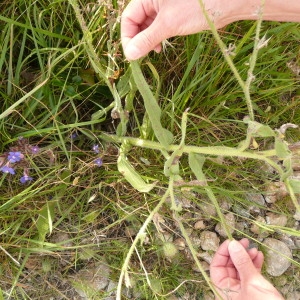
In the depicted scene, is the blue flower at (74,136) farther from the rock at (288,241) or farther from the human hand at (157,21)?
the rock at (288,241)

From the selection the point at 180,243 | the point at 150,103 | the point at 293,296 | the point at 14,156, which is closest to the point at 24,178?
the point at 14,156

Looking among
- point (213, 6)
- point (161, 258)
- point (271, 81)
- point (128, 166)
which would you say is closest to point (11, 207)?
point (128, 166)

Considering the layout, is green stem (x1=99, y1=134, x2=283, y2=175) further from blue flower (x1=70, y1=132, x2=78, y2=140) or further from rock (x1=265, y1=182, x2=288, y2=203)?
rock (x1=265, y1=182, x2=288, y2=203)

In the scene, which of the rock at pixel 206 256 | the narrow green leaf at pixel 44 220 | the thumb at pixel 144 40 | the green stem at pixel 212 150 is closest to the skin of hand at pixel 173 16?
the thumb at pixel 144 40

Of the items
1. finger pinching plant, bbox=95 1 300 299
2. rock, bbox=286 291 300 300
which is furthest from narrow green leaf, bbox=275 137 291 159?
rock, bbox=286 291 300 300

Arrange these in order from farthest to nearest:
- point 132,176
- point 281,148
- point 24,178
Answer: point 24,178 → point 132,176 → point 281,148

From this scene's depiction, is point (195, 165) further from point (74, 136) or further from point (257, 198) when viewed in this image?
point (257, 198)

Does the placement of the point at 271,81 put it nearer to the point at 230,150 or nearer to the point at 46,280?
the point at 230,150
